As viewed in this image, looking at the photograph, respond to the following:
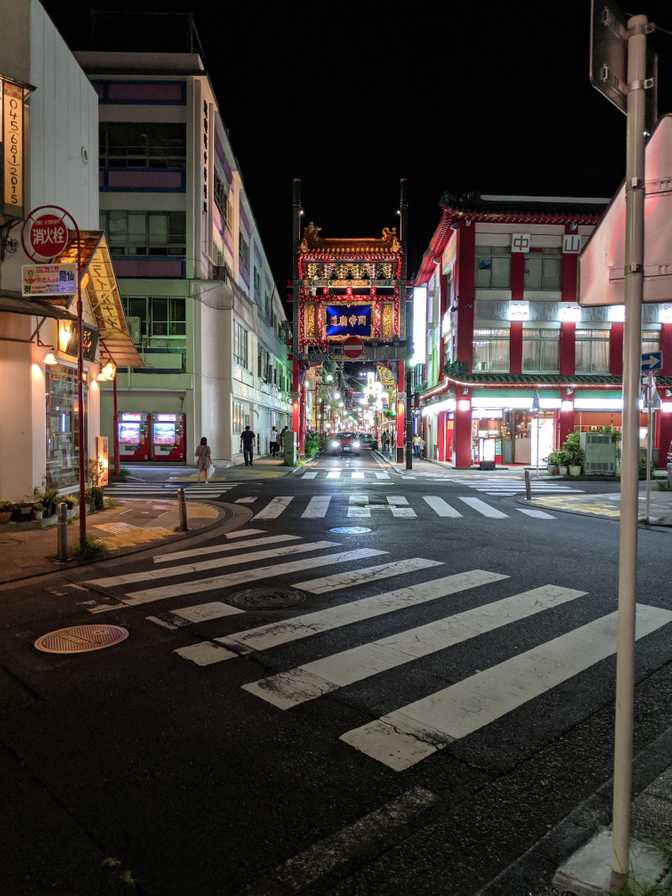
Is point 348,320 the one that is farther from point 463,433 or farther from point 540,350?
point 540,350

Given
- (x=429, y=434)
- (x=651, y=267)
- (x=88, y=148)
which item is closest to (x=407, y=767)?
(x=651, y=267)

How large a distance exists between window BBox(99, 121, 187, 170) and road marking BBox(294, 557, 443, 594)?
27521mm

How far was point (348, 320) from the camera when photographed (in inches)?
1558

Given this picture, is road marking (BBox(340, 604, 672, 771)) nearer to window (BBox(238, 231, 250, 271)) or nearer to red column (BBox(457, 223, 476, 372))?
red column (BBox(457, 223, 476, 372))

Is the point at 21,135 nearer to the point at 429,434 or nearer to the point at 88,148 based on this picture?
the point at 88,148

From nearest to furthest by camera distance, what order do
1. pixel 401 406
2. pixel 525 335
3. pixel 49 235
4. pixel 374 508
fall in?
pixel 49 235 → pixel 374 508 → pixel 525 335 → pixel 401 406

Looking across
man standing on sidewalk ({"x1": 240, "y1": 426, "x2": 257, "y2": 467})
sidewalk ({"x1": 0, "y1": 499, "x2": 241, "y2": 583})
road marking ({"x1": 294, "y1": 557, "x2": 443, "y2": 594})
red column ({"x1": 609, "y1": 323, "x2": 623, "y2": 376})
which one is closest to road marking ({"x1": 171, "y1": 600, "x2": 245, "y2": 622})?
road marking ({"x1": 294, "y1": 557, "x2": 443, "y2": 594})

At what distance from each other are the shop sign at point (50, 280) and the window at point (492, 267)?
27.3 m

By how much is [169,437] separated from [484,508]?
1933 cm

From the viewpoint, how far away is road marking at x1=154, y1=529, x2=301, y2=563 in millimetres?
9938

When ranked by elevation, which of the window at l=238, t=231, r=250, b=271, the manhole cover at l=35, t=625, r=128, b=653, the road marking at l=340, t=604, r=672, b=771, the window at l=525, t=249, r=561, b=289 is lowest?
the manhole cover at l=35, t=625, r=128, b=653

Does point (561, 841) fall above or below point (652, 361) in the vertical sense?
below

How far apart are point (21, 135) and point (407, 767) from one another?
14270mm

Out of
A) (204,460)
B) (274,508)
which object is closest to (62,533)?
(274,508)
